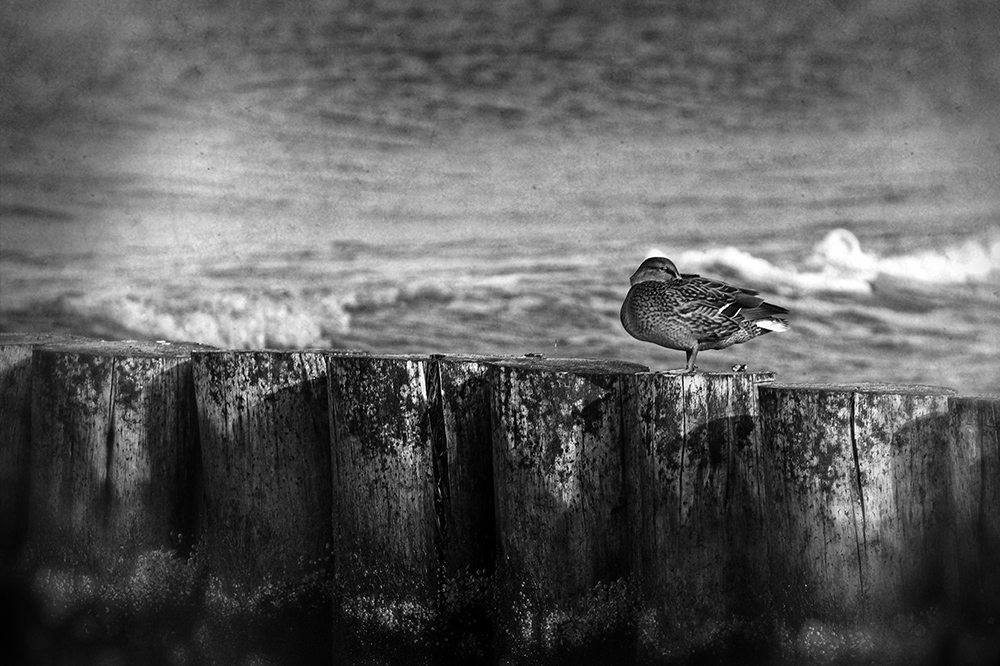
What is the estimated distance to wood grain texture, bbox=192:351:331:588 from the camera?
3.04 metres

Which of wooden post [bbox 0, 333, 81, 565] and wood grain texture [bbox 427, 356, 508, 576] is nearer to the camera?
wood grain texture [bbox 427, 356, 508, 576]

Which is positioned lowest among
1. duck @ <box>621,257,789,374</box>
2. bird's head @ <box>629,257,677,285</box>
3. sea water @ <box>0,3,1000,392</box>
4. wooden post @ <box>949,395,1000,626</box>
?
wooden post @ <box>949,395,1000,626</box>

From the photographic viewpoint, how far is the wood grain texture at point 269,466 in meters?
3.04

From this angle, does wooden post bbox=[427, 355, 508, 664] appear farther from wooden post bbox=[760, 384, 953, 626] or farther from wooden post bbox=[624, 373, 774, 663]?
wooden post bbox=[760, 384, 953, 626]

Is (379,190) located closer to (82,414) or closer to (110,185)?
(110,185)

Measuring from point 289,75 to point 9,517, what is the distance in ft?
6.98

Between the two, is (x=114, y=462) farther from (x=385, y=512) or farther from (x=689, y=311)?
(x=689, y=311)

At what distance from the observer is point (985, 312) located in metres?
3.91

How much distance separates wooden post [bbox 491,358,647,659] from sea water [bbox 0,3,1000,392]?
156 cm

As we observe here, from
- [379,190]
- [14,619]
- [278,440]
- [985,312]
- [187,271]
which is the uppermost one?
[379,190]

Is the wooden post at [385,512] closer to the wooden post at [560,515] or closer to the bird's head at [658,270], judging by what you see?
the wooden post at [560,515]

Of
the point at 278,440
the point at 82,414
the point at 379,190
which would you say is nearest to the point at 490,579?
the point at 278,440

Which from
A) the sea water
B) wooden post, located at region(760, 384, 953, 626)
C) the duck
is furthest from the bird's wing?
the sea water

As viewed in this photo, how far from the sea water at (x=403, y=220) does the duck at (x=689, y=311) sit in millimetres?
855
